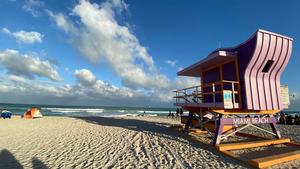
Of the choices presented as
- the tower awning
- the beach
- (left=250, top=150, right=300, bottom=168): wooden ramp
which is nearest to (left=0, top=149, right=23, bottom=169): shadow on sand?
the beach

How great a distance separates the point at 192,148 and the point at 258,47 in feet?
16.1

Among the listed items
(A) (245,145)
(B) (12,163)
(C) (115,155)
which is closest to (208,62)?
(A) (245,145)

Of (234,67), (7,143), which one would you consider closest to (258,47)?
(234,67)

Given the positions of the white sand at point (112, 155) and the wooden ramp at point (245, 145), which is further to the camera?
the wooden ramp at point (245, 145)

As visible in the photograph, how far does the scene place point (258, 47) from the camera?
8.15 m

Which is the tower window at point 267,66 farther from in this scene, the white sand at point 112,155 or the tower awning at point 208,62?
the white sand at point 112,155

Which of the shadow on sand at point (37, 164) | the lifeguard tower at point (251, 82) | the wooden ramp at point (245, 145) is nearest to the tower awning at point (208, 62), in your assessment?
the lifeguard tower at point (251, 82)

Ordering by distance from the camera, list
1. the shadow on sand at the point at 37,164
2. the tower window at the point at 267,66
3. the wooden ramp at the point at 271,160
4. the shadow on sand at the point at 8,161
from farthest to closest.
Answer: the tower window at the point at 267,66 → the shadow on sand at the point at 8,161 → the shadow on sand at the point at 37,164 → the wooden ramp at the point at 271,160

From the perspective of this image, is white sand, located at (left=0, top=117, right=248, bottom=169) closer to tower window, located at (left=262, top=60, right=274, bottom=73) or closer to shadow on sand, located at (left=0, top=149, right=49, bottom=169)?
shadow on sand, located at (left=0, top=149, right=49, bottom=169)

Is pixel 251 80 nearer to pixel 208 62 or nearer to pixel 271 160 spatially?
pixel 208 62

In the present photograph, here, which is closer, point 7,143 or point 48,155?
point 48,155

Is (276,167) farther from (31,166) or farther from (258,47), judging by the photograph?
(31,166)

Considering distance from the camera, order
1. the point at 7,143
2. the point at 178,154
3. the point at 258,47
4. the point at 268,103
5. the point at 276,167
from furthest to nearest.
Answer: the point at 7,143
the point at 268,103
the point at 258,47
the point at 178,154
the point at 276,167

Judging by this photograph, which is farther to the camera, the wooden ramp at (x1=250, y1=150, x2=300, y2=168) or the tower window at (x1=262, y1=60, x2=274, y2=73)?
the tower window at (x1=262, y1=60, x2=274, y2=73)
